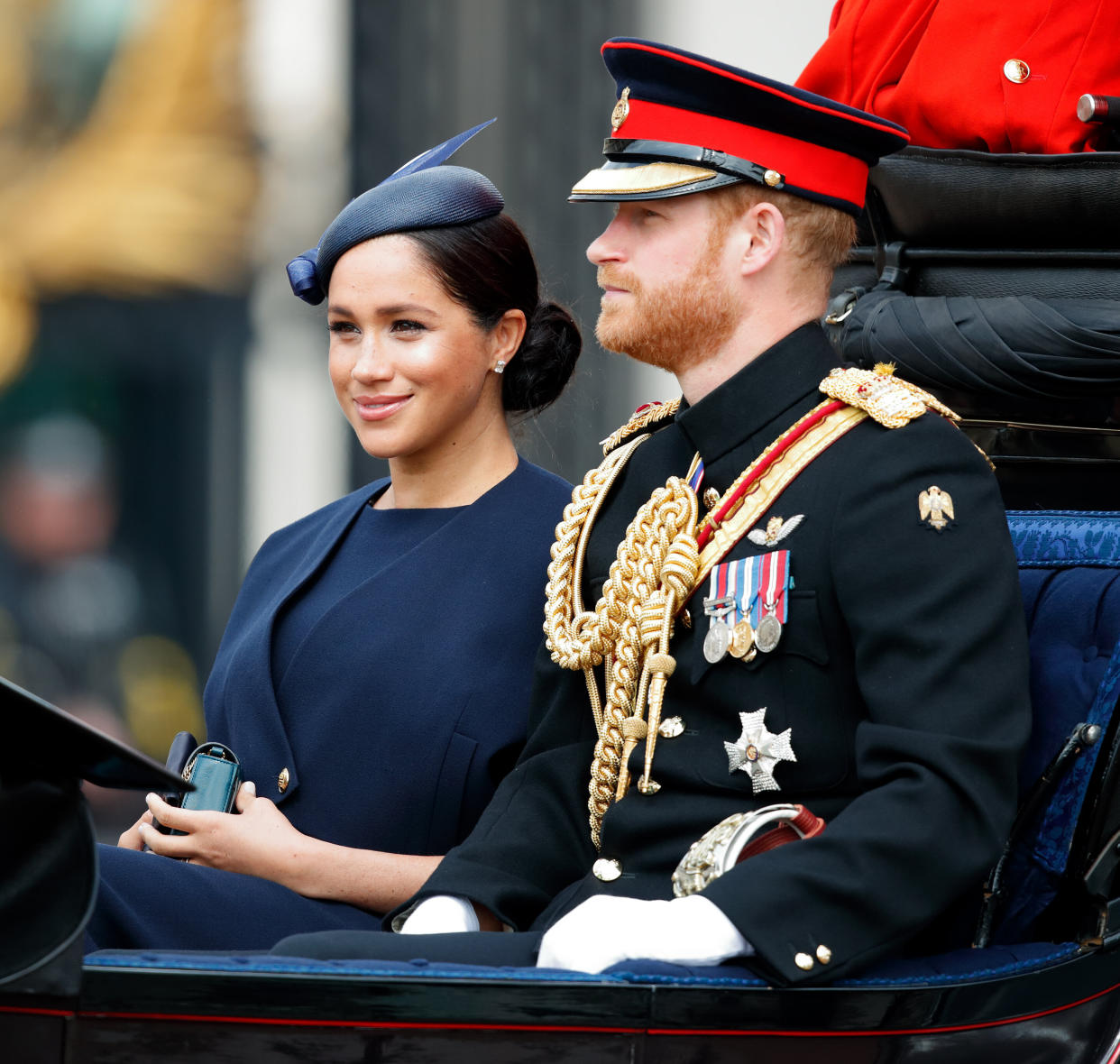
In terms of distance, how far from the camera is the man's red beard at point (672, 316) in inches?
87.7

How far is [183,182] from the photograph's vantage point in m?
5.83

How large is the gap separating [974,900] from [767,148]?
97 centimetres

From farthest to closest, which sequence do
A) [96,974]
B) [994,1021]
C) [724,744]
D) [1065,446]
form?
[1065,446] → [724,744] → [994,1021] → [96,974]

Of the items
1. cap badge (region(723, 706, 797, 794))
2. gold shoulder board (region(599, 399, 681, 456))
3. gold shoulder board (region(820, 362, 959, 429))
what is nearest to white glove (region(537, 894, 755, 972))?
→ cap badge (region(723, 706, 797, 794))

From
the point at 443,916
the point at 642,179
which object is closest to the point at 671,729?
the point at 443,916

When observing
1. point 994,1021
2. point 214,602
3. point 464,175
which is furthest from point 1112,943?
point 214,602

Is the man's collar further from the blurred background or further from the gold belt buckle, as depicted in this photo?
the blurred background

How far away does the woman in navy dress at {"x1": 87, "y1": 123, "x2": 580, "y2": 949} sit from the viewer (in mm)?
2498

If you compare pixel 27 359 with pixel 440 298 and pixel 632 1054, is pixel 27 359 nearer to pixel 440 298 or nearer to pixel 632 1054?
pixel 440 298

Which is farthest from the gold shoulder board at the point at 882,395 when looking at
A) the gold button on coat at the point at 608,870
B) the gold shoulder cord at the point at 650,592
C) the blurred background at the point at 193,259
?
the blurred background at the point at 193,259

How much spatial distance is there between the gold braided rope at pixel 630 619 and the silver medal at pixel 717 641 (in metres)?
0.06

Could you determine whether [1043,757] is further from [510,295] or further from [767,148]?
[510,295]

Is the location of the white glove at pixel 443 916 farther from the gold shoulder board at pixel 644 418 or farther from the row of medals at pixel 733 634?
the gold shoulder board at pixel 644 418

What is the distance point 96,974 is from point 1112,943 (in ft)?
3.69
